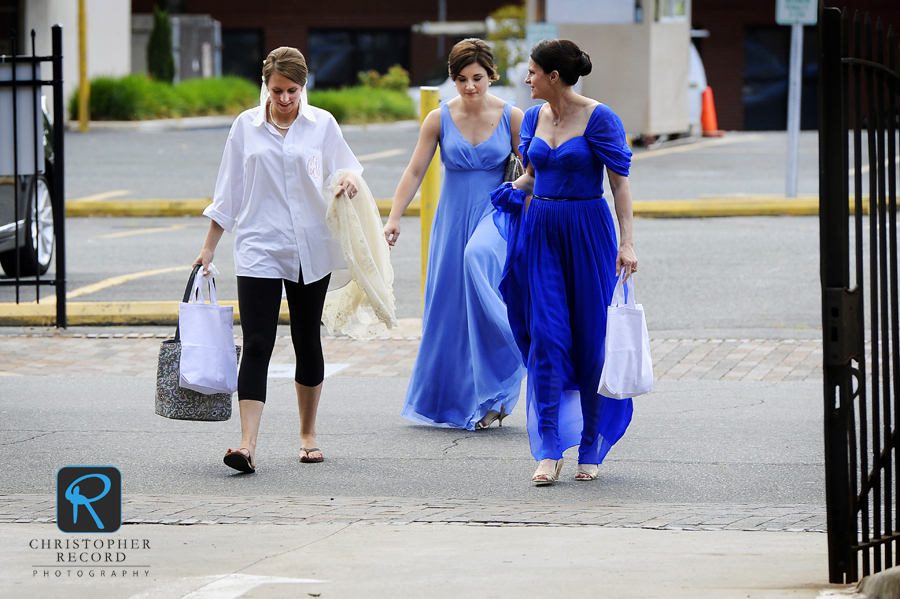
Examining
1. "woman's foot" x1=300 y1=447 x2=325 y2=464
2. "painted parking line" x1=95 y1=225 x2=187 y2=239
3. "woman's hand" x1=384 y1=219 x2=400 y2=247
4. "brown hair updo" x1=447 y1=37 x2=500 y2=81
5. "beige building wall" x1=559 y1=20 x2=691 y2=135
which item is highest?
"beige building wall" x1=559 y1=20 x2=691 y2=135

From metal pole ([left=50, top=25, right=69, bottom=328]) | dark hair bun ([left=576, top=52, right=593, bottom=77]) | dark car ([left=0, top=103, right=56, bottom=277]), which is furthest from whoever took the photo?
dark car ([left=0, top=103, right=56, bottom=277])

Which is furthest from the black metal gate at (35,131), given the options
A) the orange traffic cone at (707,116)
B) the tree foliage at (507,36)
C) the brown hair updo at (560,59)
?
the tree foliage at (507,36)

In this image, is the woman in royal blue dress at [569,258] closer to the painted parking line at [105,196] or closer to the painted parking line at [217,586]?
the painted parking line at [217,586]

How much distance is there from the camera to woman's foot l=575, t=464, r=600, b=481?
6.00 meters

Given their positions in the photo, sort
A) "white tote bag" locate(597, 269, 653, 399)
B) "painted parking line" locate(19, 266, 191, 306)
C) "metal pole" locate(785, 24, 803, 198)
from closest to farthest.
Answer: "white tote bag" locate(597, 269, 653, 399) < "painted parking line" locate(19, 266, 191, 306) < "metal pole" locate(785, 24, 803, 198)

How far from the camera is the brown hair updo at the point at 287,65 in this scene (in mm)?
5906

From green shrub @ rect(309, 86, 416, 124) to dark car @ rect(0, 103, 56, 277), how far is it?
16.5 meters

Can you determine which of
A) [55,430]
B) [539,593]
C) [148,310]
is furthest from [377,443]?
[148,310]

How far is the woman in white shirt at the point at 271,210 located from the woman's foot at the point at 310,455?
0.33m

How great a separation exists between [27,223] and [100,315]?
1.09 meters

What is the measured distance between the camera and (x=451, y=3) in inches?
1554

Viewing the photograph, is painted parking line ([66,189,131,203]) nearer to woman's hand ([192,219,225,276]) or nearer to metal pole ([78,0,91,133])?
metal pole ([78,0,91,133])

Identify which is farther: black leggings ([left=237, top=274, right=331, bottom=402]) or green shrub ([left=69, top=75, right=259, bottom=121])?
green shrub ([left=69, top=75, right=259, bottom=121])

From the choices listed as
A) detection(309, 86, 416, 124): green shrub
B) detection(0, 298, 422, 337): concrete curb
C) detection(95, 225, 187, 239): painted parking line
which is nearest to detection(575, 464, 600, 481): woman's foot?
detection(0, 298, 422, 337): concrete curb
